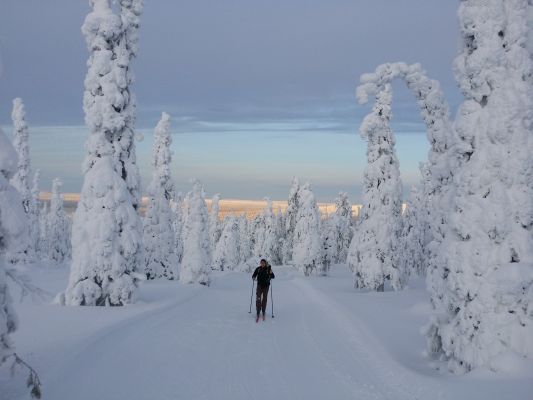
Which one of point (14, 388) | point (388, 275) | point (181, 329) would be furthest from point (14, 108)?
point (14, 388)

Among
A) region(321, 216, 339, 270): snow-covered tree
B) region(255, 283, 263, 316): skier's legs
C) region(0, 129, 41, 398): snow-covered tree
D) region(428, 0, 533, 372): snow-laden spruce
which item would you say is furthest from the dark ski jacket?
region(321, 216, 339, 270): snow-covered tree

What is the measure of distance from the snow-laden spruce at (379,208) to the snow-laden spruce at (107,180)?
17.7 m

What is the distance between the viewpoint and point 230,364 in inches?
432

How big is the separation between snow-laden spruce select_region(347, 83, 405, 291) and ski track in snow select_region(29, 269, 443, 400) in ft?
58.7

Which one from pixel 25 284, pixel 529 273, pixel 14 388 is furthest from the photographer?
pixel 529 273

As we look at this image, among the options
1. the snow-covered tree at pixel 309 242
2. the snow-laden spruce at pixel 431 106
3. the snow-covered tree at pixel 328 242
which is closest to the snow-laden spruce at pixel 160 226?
the snow-covered tree at pixel 309 242

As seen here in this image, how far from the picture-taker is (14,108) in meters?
52.6

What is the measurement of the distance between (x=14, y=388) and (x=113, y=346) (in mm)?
4246

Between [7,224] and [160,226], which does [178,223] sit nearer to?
[160,226]

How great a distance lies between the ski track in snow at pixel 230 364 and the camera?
8819 mm

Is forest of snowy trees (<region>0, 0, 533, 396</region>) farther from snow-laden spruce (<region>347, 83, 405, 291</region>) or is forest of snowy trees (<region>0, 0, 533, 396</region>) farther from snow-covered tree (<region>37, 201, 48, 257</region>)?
snow-covered tree (<region>37, 201, 48, 257</region>)

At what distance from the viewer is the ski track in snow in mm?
8819

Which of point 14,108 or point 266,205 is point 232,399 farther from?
point 266,205

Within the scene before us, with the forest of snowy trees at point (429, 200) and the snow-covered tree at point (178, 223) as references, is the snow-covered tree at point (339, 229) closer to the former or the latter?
the snow-covered tree at point (178, 223)
